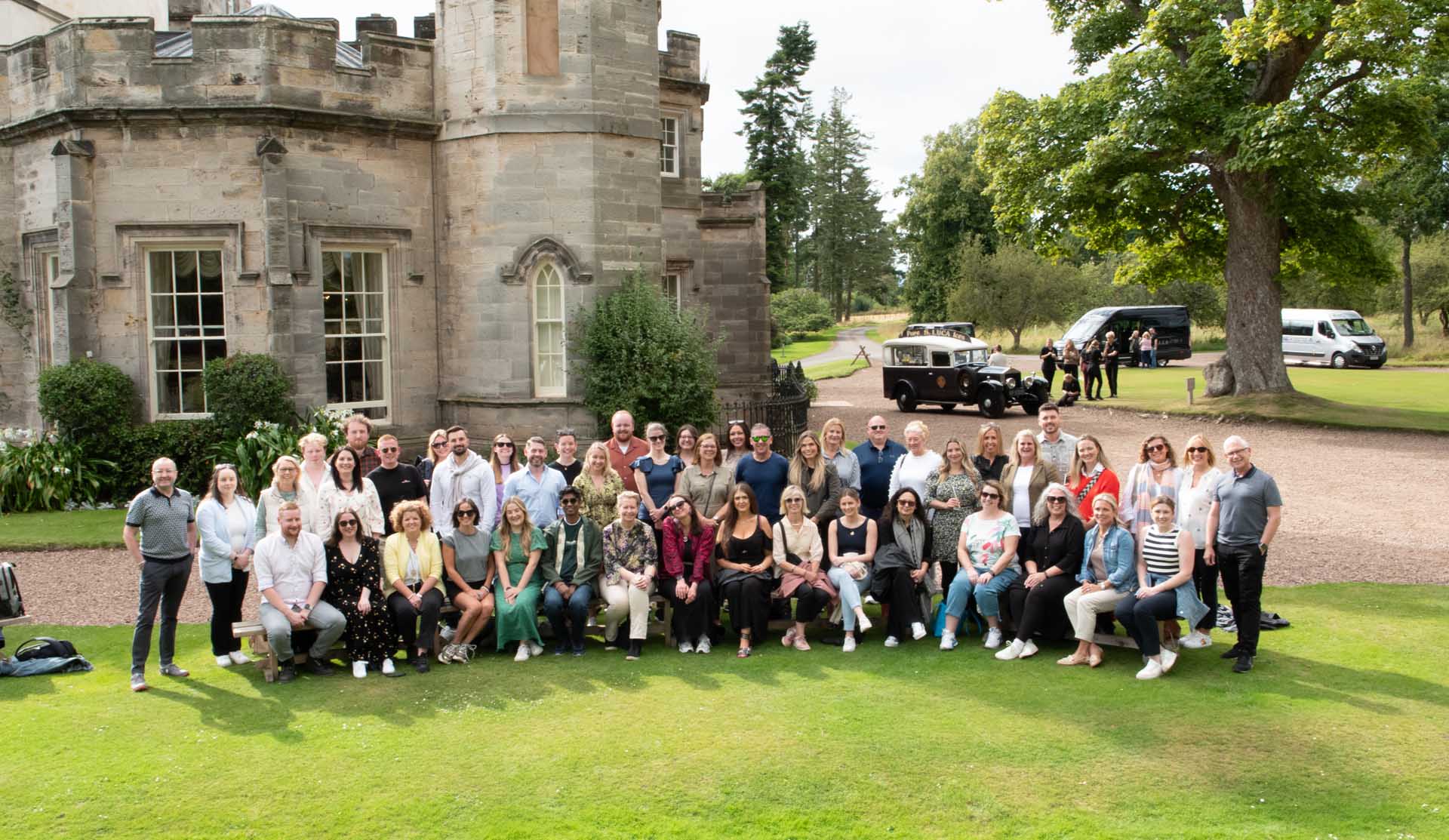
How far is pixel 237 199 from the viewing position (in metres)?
16.0

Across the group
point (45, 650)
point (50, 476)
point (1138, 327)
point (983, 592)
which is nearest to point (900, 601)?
point (983, 592)

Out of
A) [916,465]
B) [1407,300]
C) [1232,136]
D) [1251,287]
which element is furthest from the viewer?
[1407,300]

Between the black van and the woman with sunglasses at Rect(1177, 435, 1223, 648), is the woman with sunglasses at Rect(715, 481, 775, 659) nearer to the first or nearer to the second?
the woman with sunglasses at Rect(1177, 435, 1223, 648)

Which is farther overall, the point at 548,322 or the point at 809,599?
the point at 548,322

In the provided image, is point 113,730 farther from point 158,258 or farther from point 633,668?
point 158,258

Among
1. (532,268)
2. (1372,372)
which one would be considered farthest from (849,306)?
(532,268)

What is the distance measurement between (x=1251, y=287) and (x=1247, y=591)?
63.0 feet

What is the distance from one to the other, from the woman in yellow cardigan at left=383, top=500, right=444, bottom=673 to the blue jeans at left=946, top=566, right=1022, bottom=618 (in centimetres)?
422

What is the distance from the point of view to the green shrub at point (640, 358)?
1614 centimetres

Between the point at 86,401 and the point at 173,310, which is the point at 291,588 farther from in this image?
the point at 173,310

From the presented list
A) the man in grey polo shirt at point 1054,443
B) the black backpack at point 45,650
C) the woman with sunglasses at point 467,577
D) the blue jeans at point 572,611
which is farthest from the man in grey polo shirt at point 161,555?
the man in grey polo shirt at point 1054,443

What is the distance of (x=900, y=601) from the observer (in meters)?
9.66

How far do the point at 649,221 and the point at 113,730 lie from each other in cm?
1111

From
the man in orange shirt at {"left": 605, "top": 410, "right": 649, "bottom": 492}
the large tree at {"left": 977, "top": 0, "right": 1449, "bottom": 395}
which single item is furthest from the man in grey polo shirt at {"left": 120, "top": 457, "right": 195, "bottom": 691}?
the large tree at {"left": 977, "top": 0, "right": 1449, "bottom": 395}
